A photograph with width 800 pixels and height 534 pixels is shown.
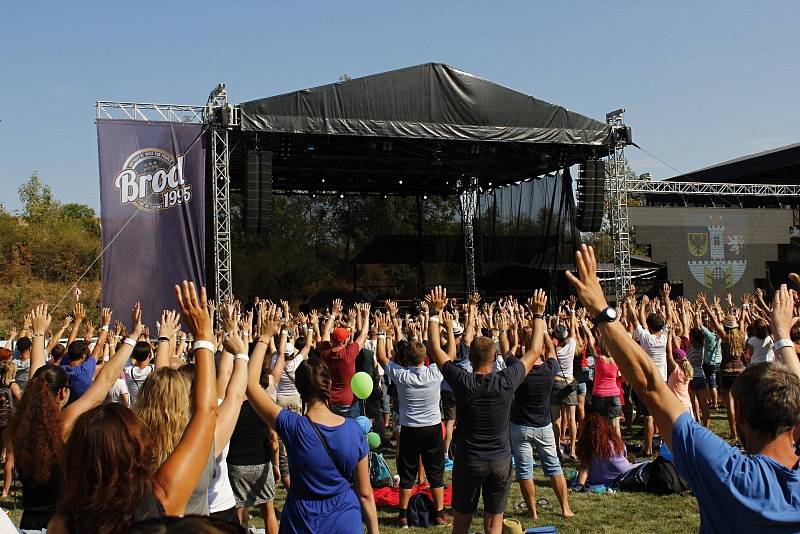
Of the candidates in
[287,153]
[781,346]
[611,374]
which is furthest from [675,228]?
[781,346]

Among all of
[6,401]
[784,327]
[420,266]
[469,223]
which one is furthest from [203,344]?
[420,266]

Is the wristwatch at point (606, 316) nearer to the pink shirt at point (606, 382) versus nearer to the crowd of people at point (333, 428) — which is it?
the crowd of people at point (333, 428)

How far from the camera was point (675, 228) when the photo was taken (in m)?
23.0

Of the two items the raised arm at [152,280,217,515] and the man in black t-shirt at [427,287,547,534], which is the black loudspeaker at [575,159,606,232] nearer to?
the man in black t-shirt at [427,287,547,534]

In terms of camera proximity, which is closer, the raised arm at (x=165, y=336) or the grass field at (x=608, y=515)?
the raised arm at (x=165, y=336)

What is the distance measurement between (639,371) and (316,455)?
1.80 meters

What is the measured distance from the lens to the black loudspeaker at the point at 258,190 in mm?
15305

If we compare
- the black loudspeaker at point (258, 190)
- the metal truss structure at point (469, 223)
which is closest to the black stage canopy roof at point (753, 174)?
the metal truss structure at point (469, 223)

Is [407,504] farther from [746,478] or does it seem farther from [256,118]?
[256,118]

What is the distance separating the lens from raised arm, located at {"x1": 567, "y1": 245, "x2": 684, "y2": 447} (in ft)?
6.87

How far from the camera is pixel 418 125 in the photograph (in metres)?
16.3

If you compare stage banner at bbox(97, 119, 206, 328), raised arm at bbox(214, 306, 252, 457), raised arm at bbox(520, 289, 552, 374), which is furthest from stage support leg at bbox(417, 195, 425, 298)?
raised arm at bbox(214, 306, 252, 457)

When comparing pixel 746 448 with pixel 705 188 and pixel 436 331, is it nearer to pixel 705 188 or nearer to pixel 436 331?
pixel 436 331

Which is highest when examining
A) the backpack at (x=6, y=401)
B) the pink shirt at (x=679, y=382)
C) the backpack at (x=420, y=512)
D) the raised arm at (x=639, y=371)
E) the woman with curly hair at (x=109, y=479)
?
the raised arm at (x=639, y=371)
